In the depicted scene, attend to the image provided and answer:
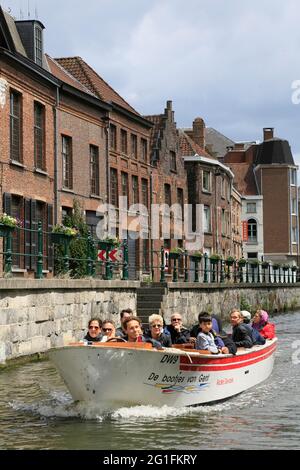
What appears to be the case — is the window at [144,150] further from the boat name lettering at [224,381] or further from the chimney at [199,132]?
the boat name lettering at [224,381]

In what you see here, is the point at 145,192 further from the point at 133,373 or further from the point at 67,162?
the point at 133,373

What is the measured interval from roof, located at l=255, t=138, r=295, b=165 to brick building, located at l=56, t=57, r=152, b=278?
128 ft

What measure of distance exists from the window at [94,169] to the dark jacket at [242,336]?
59.0ft

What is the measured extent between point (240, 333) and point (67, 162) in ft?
53.7

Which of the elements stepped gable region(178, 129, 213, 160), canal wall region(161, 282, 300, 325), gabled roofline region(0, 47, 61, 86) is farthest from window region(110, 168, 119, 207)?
stepped gable region(178, 129, 213, 160)

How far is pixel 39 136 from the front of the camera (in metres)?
28.4

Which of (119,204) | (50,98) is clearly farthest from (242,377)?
(119,204)

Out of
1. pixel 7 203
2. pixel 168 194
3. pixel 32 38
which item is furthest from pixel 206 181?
pixel 7 203

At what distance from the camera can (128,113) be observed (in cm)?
3697

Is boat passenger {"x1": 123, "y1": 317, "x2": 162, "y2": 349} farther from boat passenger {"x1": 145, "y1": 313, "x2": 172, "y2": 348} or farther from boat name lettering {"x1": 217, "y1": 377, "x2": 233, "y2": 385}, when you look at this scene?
boat name lettering {"x1": 217, "y1": 377, "x2": 233, "y2": 385}

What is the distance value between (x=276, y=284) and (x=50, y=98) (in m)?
22.3

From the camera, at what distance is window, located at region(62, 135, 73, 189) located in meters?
30.3

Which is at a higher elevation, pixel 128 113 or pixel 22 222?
pixel 128 113
